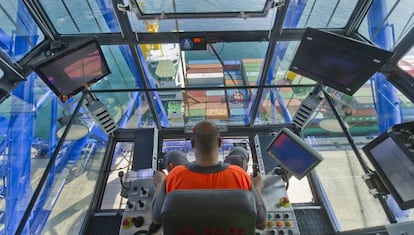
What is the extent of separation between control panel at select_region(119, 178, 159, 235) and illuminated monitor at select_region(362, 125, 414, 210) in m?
1.71

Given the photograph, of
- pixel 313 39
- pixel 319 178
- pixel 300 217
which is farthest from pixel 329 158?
pixel 313 39

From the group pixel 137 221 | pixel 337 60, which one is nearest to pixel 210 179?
pixel 137 221

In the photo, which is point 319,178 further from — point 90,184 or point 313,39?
point 90,184

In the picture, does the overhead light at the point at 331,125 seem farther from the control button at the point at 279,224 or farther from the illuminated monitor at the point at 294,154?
the control button at the point at 279,224

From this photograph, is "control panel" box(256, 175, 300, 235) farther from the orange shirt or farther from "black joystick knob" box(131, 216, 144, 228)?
"black joystick knob" box(131, 216, 144, 228)

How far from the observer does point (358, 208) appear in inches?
109

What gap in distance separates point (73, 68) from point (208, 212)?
6.36 feet

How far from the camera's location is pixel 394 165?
5.14 ft

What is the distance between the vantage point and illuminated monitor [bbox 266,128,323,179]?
1854mm

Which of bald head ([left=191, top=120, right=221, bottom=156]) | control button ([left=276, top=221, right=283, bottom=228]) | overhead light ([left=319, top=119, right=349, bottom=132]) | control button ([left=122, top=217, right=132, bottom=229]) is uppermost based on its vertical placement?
overhead light ([left=319, top=119, right=349, bottom=132])

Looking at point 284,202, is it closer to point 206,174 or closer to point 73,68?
point 206,174

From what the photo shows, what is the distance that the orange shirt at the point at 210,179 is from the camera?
50.4 inches

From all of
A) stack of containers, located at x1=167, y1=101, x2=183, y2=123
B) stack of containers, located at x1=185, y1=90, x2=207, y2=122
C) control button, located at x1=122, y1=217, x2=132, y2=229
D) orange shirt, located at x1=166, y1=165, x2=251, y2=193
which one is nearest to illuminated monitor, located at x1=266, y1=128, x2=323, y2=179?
orange shirt, located at x1=166, y1=165, x2=251, y2=193

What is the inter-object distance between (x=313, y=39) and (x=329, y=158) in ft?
6.19
